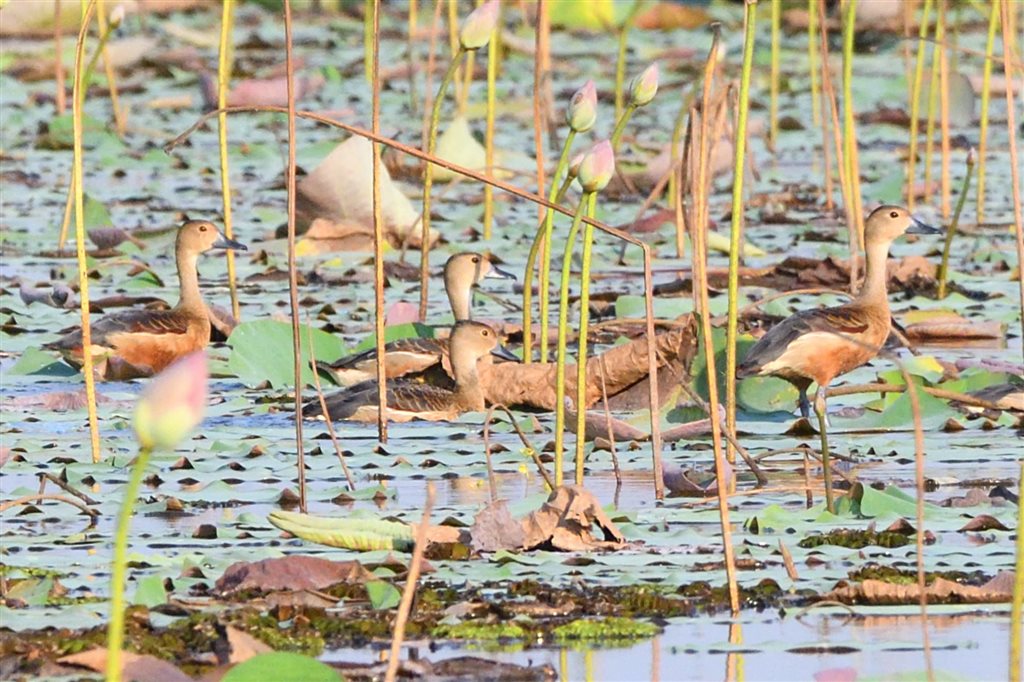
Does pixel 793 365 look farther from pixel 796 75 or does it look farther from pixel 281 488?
pixel 796 75

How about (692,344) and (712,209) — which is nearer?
(692,344)

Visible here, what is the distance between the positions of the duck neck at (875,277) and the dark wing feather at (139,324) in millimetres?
2387

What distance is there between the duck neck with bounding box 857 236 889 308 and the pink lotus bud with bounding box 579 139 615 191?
299 centimetres

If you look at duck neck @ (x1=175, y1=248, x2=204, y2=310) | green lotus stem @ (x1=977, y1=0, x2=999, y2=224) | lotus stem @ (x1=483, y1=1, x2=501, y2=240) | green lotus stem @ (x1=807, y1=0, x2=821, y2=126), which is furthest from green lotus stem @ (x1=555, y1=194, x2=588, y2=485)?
green lotus stem @ (x1=807, y1=0, x2=821, y2=126)

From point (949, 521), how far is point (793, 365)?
74.1 inches

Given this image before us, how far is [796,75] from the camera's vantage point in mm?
17938

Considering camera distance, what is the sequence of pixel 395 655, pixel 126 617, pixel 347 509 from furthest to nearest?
pixel 347 509
pixel 126 617
pixel 395 655

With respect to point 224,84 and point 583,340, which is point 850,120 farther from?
point 583,340

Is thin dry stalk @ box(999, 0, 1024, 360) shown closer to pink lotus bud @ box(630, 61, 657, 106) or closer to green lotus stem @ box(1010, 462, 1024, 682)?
pink lotus bud @ box(630, 61, 657, 106)

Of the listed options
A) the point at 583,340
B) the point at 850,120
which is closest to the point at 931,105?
the point at 850,120

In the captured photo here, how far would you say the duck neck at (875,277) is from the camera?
22.8 feet

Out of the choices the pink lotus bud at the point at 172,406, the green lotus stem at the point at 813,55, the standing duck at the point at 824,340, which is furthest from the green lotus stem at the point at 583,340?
the green lotus stem at the point at 813,55

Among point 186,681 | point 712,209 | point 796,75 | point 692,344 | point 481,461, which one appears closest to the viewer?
point 186,681

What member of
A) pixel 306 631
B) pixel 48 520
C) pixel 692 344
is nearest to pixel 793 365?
pixel 692 344
